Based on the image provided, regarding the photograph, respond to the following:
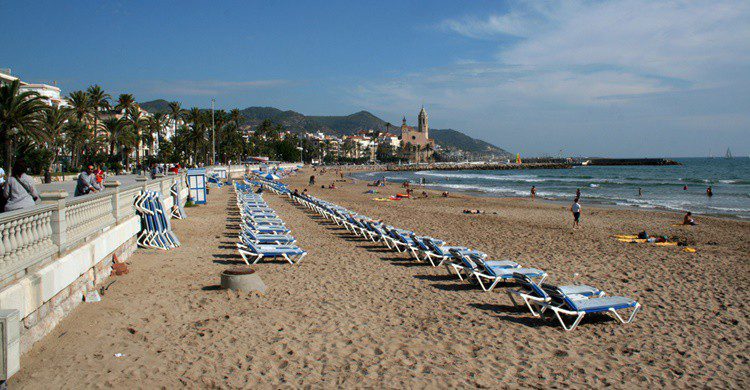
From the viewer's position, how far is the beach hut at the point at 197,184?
2158 centimetres

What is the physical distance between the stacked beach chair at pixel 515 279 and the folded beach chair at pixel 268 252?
7.92ft

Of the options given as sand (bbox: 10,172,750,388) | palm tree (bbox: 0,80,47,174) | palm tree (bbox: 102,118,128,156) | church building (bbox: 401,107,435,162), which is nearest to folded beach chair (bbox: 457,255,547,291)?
sand (bbox: 10,172,750,388)

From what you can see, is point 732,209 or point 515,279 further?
Answer: point 732,209

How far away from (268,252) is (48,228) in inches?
179

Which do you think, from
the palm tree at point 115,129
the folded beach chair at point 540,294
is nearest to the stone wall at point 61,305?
the folded beach chair at point 540,294

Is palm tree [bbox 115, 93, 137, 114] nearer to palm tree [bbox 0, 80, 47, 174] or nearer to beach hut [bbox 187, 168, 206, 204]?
palm tree [bbox 0, 80, 47, 174]

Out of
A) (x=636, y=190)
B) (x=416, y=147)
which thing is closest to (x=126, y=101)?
(x=636, y=190)

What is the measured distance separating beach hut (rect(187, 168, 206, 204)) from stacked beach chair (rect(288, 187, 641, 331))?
10.2 metres

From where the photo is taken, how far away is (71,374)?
4742 millimetres

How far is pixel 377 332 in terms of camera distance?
20.8 ft

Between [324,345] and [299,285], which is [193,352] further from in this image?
[299,285]

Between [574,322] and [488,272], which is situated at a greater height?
[488,272]

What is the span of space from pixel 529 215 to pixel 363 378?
20.2 m

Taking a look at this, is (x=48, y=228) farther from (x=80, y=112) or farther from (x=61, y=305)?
(x=80, y=112)
